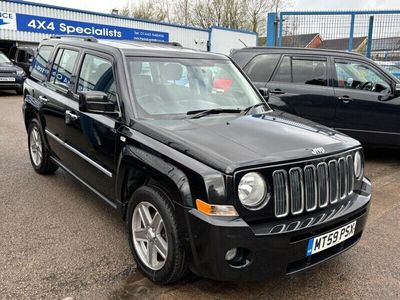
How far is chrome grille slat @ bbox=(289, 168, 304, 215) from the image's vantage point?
8.85 feet

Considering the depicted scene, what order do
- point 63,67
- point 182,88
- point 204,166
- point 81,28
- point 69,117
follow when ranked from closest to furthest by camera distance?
point 204,166 < point 182,88 < point 69,117 < point 63,67 < point 81,28

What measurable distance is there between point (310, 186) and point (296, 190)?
0.43 feet

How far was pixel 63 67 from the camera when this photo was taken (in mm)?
4758

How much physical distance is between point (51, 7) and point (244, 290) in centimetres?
2225

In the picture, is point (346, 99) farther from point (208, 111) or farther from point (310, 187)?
point (310, 187)

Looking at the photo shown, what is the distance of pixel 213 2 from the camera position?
4197cm

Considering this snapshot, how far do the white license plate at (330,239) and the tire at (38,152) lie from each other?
3.77 metres

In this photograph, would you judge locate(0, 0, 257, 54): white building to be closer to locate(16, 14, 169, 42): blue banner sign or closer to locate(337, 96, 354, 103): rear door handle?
locate(16, 14, 169, 42): blue banner sign

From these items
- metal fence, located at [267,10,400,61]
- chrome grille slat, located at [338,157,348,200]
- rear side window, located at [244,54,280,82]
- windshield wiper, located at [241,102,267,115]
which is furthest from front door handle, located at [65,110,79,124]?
metal fence, located at [267,10,400,61]

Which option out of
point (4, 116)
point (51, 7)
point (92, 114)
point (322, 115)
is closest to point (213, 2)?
point (51, 7)

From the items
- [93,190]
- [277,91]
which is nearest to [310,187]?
[93,190]

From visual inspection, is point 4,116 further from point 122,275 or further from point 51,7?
point 51,7

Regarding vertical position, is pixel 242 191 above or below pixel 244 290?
above

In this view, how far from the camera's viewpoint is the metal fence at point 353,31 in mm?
10906
